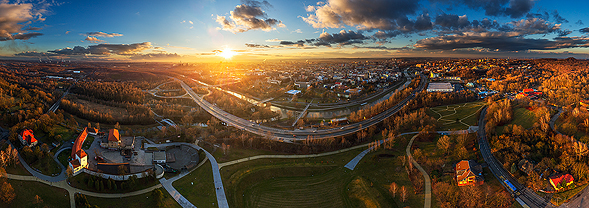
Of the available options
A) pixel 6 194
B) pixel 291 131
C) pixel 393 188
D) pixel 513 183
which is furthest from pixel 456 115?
pixel 6 194

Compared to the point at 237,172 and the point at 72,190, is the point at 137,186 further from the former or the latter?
the point at 237,172

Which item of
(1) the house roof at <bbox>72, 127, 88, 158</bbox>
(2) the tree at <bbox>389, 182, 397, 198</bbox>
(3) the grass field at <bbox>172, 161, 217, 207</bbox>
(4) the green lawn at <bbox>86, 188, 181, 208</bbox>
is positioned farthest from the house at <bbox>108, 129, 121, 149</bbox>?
(2) the tree at <bbox>389, 182, 397, 198</bbox>

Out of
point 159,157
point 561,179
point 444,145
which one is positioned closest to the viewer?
point 561,179

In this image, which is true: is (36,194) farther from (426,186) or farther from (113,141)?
(426,186)

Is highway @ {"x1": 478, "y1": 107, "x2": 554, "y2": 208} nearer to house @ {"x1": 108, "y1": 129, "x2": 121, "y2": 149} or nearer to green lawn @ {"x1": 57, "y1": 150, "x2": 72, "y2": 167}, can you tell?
house @ {"x1": 108, "y1": 129, "x2": 121, "y2": 149}

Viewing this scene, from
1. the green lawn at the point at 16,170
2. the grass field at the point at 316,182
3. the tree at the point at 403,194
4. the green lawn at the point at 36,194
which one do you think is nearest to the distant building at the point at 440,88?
the grass field at the point at 316,182

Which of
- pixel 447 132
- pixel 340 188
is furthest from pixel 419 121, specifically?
pixel 340 188
